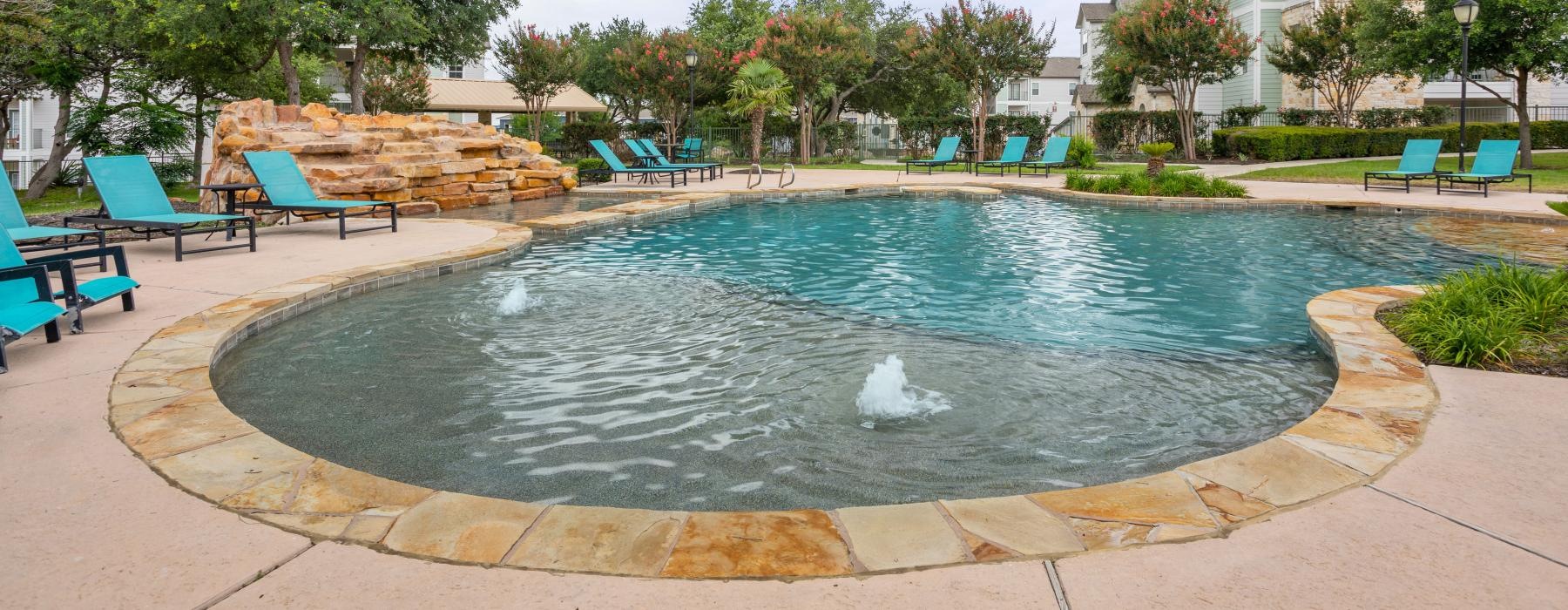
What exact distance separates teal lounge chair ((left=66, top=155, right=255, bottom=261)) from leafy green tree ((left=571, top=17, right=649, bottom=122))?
22916 mm

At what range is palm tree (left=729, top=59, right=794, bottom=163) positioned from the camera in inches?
988

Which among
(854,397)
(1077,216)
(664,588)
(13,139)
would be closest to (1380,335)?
(854,397)

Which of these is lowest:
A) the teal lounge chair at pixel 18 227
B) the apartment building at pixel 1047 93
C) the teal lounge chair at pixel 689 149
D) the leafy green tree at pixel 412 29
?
the teal lounge chair at pixel 18 227

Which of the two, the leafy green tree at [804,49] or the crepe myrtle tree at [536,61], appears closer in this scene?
the leafy green tree at [804,49]

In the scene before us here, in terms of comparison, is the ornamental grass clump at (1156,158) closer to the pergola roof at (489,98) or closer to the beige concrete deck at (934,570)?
the beige concrete deck at (934,570)

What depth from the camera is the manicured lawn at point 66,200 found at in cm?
1415

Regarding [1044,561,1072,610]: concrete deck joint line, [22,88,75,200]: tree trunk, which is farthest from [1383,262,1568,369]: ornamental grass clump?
[22,88,75,200]: tree trunk

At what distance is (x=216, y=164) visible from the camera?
11695 millimetres

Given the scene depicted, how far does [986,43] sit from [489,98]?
18123mm

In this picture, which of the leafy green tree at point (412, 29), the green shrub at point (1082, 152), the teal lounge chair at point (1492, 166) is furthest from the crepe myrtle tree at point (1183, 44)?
the leafy green tree at point (412, 29)

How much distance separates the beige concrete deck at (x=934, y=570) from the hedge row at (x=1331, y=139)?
2342cm

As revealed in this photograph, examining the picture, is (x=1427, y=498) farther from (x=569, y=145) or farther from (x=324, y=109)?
(x=569, y=145)

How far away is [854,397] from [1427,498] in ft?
7.37

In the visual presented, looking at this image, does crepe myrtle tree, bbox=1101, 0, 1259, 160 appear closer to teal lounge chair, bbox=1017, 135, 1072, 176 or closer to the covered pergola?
teal lounge chair, bbox=1017, 135, 1072, 176
